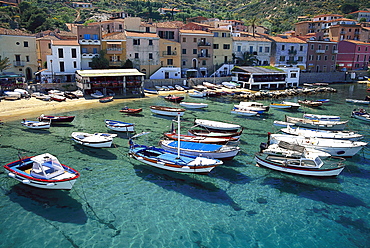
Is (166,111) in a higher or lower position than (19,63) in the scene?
lower

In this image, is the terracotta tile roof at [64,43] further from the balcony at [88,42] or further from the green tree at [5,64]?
the green tree at [5,64]

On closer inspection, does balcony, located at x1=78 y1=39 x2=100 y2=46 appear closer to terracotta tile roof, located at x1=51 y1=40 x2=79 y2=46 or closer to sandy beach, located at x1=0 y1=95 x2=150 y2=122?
terracotta tile roof, located at x1=51 y1=40 x2=79 y2=46

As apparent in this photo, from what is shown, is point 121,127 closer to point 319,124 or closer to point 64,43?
point 319,124

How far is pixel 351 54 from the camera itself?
102 metres

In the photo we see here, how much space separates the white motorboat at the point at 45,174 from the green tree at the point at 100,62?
4394cm

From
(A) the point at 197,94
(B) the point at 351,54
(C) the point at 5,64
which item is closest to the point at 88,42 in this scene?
(C) the point at 5,64

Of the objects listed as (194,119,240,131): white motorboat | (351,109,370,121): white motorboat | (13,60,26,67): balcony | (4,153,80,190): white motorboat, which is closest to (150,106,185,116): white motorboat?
(194,119,240,131): white motorboat

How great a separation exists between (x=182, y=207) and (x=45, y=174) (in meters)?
10.3

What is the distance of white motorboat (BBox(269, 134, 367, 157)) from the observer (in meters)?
29.6

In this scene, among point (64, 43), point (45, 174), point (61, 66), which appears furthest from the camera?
point (61, 66)

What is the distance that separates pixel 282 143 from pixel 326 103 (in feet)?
121

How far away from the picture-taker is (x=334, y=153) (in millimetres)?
29812

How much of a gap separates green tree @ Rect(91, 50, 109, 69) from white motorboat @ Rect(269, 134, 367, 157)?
44983 millimetres

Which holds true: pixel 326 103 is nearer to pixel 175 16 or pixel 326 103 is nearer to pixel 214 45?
pixel 214 45
